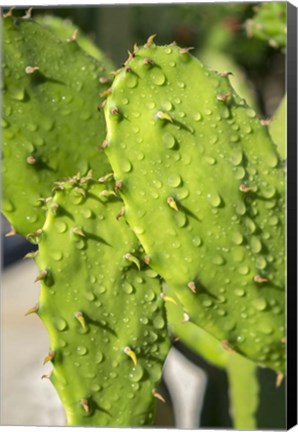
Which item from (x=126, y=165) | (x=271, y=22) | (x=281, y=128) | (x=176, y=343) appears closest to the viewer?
(x=126, y=165)

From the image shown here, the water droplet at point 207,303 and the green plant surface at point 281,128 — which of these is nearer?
the water droplet at point 207,303

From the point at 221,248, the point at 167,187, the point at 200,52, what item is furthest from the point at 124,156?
the point at 200,52

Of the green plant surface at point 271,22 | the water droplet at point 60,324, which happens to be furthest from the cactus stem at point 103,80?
the green plant surface at point 271,22

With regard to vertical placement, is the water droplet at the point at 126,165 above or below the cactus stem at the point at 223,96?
below

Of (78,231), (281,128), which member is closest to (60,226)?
(78,231)

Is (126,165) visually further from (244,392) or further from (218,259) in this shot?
(244,392)

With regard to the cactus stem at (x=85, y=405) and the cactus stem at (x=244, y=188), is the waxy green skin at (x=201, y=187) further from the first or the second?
the cactus stem at (x=85, y=405)

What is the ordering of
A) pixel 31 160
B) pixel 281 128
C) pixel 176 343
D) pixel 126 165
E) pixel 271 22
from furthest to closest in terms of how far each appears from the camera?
1. pixel 176 343
2. pixel 271 22
3. pixel 281 128
4. pixel 31 160
5. pixel 126 165
